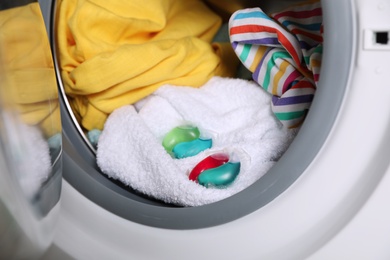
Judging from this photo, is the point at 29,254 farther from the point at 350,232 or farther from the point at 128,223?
the point at 350,232

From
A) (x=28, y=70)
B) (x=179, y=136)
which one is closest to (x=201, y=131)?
(x=179, y=136)

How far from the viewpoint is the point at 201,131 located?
0.85 meters

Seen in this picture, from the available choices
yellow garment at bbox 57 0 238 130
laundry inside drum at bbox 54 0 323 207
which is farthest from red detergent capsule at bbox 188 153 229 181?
yellow garment at bbox 57 0 238 130

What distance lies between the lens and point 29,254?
64cm

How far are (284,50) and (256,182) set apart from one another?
22cm

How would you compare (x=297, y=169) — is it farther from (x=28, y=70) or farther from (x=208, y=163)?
(x=28, y=70)

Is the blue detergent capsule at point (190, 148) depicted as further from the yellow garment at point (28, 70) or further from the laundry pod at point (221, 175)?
the yellow garment at point (28, 70)

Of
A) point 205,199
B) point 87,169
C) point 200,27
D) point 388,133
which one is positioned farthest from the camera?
point 200,27

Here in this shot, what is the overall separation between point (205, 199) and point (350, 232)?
19 centimetres

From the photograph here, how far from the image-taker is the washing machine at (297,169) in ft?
1.89

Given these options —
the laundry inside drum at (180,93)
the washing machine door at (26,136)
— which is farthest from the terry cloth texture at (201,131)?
the washing machine door at (26,136)

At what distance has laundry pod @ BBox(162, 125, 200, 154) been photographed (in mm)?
839

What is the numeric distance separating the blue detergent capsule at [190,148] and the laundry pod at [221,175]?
2.2 inches

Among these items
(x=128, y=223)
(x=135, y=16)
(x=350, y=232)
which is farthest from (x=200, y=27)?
(x=350, y=232)
